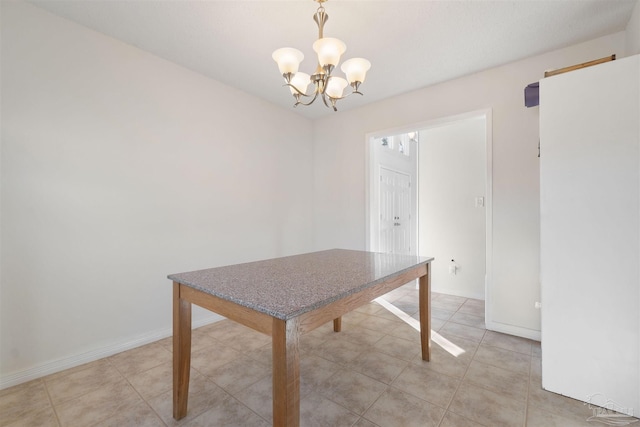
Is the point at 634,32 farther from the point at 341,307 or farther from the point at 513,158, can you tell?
the point at 341,307

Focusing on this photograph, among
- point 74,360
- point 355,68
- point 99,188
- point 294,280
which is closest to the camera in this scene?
point 294,280

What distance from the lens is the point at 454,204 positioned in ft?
12.4

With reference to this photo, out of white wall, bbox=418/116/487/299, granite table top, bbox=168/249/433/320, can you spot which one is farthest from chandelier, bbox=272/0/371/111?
white wall, bbox=418/116/487/299

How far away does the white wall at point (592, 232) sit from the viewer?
1.46 meters

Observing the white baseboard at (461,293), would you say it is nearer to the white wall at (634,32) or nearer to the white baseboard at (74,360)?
the white wall at (634,32)

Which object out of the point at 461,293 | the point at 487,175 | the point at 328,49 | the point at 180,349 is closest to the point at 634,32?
the point at 487,175

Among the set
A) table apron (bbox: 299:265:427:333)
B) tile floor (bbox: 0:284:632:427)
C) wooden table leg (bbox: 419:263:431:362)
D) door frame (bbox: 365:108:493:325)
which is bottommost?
tile floor (bbox: 0:284:632:427)

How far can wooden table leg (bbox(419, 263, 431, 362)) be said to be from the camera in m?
2.01

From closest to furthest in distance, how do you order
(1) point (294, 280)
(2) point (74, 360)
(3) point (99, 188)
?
(1) point (294, 280) < (2) point (74, 360) < (3) point (99, 188)

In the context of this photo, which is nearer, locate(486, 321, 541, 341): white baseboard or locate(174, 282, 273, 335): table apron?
locate(174, 282, 273, 335): table apron

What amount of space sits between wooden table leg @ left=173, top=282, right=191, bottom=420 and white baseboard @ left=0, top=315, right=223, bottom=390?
1131mm

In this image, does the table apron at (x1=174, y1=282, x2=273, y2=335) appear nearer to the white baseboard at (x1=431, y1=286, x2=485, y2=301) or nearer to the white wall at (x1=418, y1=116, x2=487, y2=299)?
the white wall at (x1=418, y1=116, x2=487, y2=299)

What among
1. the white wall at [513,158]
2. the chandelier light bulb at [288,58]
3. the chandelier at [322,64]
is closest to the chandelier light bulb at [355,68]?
the chandelier at [322,64]

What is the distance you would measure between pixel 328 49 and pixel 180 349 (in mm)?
1786
